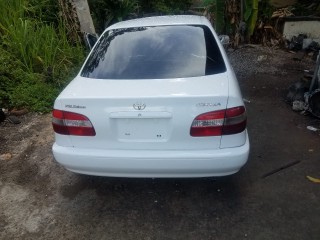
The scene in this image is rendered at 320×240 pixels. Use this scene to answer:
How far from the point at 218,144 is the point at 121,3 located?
240 inches

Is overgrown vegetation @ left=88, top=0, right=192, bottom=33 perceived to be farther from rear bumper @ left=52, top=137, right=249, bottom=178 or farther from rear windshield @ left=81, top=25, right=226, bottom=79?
rear bumper @ left=52, top=137, right=249, bottom=178

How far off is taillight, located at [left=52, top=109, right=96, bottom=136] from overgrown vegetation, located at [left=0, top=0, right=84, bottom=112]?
261 centimetres

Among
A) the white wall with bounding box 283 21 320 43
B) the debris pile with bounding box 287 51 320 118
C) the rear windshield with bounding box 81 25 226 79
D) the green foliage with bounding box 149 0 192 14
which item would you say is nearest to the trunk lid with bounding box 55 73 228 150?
the rear windshield with bounding box 81 25 226 79

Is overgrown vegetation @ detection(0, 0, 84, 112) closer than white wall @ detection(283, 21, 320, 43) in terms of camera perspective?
Yes

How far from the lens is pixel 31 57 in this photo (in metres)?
5.66

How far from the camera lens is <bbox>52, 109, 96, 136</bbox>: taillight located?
242 centimetres

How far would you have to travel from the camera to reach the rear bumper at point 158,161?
7.77ft

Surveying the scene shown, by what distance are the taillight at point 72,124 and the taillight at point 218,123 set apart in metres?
0.82

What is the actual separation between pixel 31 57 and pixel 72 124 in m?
3.80

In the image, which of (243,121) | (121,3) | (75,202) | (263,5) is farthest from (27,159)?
(263,5)

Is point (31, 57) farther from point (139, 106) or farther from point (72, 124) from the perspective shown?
point (139, 106)

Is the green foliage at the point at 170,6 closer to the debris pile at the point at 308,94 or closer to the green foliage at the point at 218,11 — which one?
the green foliage at the point at 218,11

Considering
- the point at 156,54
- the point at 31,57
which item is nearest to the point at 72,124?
the point at 156,54

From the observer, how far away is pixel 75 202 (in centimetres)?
301
